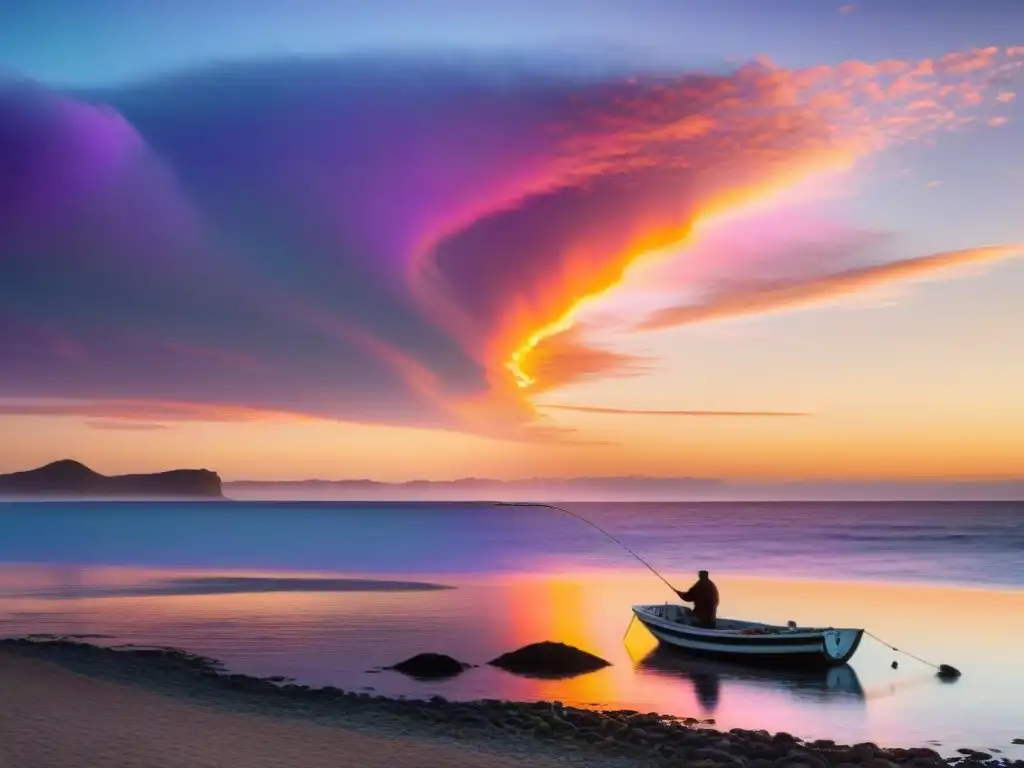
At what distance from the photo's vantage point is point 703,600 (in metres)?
24.4

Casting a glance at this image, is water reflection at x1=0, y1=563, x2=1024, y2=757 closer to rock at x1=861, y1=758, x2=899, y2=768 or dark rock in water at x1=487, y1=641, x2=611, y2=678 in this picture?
dark rock in water at x1=487, y1=641, x2=611, y2=678

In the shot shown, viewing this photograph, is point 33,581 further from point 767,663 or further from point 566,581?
point 767,663

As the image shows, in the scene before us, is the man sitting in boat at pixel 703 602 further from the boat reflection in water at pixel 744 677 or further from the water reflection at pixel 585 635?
the water reflection at pixel 585 635

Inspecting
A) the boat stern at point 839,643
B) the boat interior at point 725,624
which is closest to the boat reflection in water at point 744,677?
the boat stern at point 839,643

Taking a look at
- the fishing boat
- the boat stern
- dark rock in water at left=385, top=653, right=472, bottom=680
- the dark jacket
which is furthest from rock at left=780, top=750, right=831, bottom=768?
the dark jacket

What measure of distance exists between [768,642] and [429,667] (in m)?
8.10

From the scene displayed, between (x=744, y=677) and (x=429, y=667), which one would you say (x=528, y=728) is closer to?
(x=429, y=667)

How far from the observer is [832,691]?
20062 mm

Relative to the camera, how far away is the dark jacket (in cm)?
2433

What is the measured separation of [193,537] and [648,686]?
269ft

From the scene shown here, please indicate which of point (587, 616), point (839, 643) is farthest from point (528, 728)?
point (587, 616)

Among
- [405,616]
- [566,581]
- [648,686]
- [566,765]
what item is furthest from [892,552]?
[566,765]

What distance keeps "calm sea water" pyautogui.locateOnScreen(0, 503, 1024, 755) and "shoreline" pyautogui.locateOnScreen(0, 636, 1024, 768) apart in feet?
4.76

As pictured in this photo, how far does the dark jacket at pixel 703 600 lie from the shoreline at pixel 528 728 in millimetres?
7788
